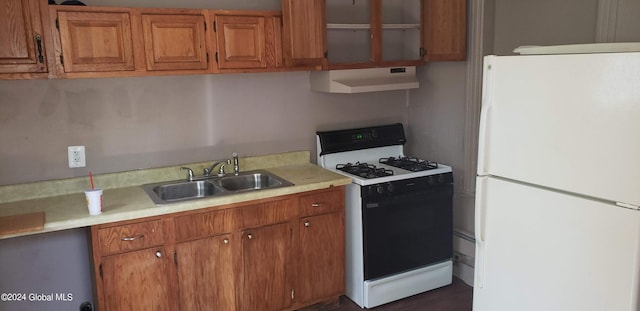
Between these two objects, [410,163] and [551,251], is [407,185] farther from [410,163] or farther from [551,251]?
[551,251]

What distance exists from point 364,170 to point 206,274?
4.14 feet

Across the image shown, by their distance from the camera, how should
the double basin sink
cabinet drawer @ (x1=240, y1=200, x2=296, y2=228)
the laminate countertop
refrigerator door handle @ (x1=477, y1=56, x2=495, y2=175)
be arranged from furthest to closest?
the double basin sink, cabinet drawer @ (x1=240, y1=200, x2=296, y2=228), the laminate countertop, refrigerator door handle @ (x1=477, y1=56, x2=495, y2=175)

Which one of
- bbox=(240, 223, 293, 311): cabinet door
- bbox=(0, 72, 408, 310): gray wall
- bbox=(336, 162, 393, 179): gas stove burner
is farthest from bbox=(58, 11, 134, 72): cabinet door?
bbox=(336, 162, 393, 179): gas stove burner

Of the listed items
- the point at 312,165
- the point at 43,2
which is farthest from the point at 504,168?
the point at 43,2

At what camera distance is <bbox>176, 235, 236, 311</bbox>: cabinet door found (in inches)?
108

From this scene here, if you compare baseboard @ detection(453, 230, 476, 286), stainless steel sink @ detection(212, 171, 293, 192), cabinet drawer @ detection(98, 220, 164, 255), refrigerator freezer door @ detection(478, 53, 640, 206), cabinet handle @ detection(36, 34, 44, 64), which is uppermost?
cabinet handle @ detection(36, 34, 44, 64)

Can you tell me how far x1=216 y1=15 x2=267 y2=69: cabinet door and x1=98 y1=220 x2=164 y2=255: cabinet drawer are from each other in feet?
3.30

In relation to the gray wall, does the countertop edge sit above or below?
below

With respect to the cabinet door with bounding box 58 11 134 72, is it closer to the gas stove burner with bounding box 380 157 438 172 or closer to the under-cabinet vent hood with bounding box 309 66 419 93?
the under-cabinet vent hood with bounding box 309 66 419 93

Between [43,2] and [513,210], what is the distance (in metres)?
2.44

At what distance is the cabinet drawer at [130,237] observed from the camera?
253cm

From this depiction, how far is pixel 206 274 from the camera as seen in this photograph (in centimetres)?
282

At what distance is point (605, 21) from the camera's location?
2588 mm

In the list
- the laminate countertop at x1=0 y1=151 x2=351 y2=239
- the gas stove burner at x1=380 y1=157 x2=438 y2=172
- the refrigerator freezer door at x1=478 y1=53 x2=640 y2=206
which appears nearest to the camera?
the refrigerator freezer door at x1=478 y1=53 x2=640 y2=206
